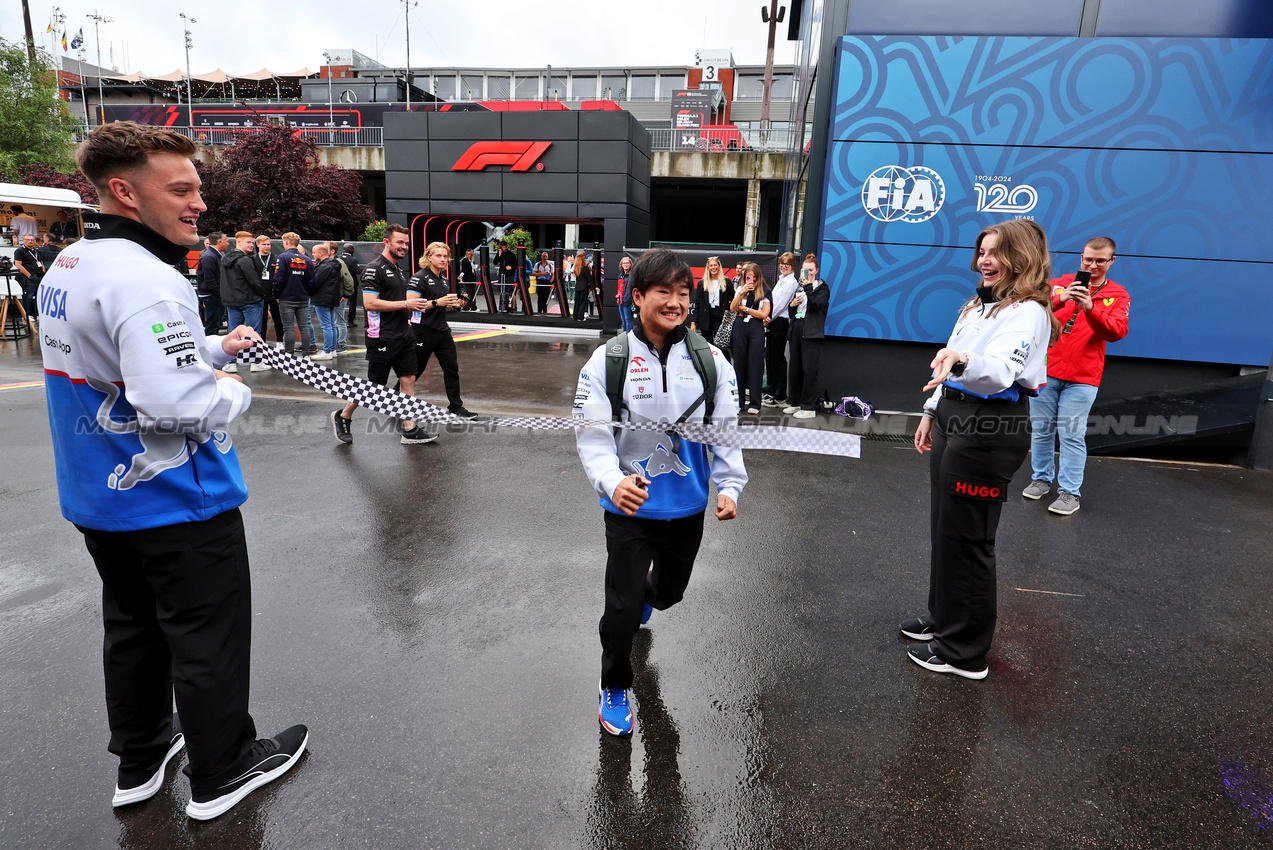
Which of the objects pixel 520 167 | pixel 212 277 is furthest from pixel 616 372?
pixel 520 167

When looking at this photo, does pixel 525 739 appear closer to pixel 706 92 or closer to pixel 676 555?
pixel 676 555

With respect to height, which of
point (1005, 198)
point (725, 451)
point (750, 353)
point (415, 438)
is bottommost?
point (415, 438)

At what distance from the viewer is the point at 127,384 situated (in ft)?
5.66

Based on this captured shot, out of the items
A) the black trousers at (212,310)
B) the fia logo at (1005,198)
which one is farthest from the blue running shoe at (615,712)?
the black trousers at (212,310)

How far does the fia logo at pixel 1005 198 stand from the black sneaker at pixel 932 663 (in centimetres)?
635

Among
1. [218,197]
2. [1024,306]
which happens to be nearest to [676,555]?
[1024,306]

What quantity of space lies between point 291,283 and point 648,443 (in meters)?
10.1

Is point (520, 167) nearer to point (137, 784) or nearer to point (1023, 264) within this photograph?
point (1023, 264)

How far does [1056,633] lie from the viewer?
3.42m

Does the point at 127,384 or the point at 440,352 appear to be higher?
the point at 127,384

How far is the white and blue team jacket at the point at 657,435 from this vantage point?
243cm

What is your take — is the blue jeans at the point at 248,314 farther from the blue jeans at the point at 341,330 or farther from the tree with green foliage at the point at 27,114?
the tree with green foliage at the point at 27,114

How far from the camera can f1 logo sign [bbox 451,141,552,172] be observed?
1777 cm

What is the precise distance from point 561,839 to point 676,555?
0.99m
